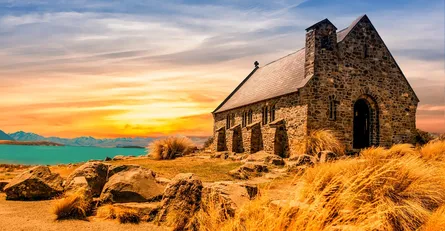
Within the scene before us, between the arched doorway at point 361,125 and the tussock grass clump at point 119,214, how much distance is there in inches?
722

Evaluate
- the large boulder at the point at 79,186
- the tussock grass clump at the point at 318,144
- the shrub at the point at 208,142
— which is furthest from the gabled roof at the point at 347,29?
the shrub at the point at 208,142

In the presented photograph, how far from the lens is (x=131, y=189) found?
943cm

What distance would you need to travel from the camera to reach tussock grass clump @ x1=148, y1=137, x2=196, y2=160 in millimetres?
25656

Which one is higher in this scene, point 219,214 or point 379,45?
point 379,45

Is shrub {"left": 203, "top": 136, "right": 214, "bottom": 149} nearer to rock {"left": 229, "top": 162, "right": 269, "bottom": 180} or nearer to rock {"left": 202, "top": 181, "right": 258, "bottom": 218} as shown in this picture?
rock {"left": 229, "top": 162, "right": 269, "bottom": 180}

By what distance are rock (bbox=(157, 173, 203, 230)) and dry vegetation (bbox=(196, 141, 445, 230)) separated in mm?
600

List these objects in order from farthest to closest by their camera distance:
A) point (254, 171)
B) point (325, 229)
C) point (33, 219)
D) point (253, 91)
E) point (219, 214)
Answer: point (253, 91)
point (254, 171)
point (33, 219)
point (219, 214)
point (325, 229)

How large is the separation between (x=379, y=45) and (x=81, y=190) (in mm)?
21281

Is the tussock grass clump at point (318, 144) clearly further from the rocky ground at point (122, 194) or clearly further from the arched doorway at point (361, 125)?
the rocky ground at point (122, 194)

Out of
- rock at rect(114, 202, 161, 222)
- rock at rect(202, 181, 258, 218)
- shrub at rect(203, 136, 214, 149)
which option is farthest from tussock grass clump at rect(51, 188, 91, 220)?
shrub at rect(203, 136, 214, 149)

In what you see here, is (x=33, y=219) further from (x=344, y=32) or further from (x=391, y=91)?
(x=391, y=91)

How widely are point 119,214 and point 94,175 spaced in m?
3.27

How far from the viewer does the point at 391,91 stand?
23344 mm

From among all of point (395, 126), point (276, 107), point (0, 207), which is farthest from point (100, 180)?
point (395, 126)
